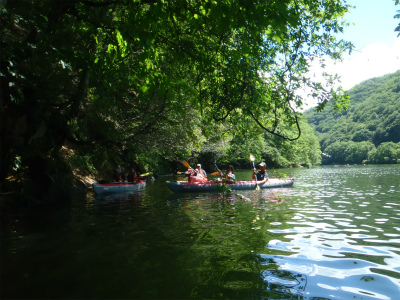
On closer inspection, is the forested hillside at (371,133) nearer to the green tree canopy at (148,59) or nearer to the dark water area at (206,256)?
the green tree canopy at (148,59)

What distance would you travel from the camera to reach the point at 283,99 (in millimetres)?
8008

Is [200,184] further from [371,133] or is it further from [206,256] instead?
[371,133]

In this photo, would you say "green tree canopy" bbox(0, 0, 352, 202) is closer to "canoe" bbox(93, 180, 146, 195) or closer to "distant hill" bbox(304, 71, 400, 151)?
"canoe" bbox(93, 180, 146, 195)

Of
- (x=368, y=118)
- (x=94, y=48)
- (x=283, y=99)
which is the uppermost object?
(x=368, y=118)

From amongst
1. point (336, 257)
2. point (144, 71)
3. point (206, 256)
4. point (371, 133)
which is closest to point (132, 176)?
point (144, 71)

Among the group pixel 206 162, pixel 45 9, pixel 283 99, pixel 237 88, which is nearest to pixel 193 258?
pixel 237 88

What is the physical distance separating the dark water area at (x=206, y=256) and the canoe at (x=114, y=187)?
630 cm

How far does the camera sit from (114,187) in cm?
1625

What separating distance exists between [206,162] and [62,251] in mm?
35260

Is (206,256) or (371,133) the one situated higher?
(371,133)

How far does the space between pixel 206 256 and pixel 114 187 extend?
12255 millimetres

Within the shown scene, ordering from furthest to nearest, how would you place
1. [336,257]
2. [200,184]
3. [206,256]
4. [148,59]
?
[200,184], [148,59], [206,256], [336,257]

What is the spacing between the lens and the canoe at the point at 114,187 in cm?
1530

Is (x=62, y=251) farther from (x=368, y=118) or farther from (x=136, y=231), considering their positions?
(x=368, y=118)
